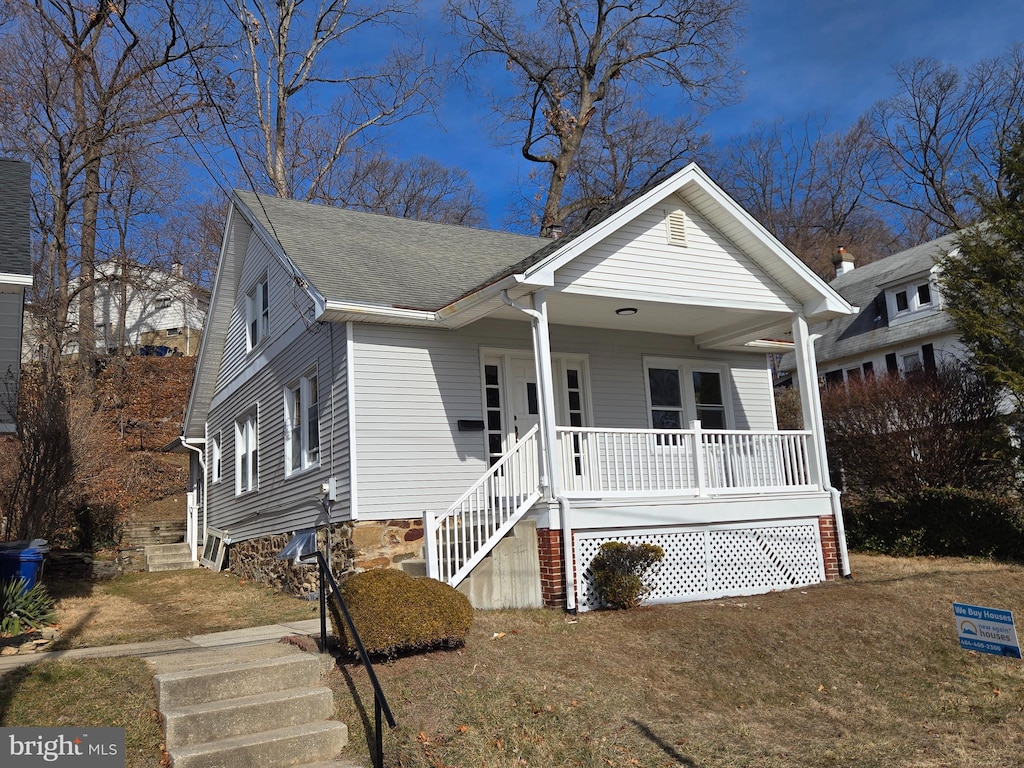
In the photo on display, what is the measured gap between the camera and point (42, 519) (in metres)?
13.3

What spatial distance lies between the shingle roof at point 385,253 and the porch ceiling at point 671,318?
3.08 feet

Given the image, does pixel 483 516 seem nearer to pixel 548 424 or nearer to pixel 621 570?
pixel 548 424

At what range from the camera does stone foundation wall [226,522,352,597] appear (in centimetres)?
1144

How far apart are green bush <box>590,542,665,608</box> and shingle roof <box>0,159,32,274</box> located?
280 inches

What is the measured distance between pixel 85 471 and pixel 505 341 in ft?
33.2

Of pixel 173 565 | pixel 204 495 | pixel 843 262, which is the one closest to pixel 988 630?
pixel 173 565

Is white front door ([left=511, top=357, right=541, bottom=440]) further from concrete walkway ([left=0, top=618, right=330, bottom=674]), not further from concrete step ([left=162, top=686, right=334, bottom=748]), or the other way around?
concrete step ([left=162, top=686, right=334, bottom=748])

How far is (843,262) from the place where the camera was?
33.2 m

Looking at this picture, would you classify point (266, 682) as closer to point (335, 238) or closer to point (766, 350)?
point (335, 238)

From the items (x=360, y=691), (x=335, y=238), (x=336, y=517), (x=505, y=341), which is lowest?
(x=360, y=691)

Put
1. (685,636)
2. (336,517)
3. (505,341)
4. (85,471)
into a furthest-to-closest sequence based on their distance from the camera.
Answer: (85,471)
(505,341)
(336,517)
(685,636)

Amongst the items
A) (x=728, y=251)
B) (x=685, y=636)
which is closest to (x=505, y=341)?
(x=728, y=251)

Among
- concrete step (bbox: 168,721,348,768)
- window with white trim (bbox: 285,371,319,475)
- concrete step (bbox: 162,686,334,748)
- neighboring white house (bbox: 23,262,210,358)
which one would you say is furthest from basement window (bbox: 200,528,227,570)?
concrete step (bbox: 168,721,348,768)

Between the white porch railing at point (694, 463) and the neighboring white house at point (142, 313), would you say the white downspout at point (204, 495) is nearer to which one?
the neighboring white house at point (142, 313)
